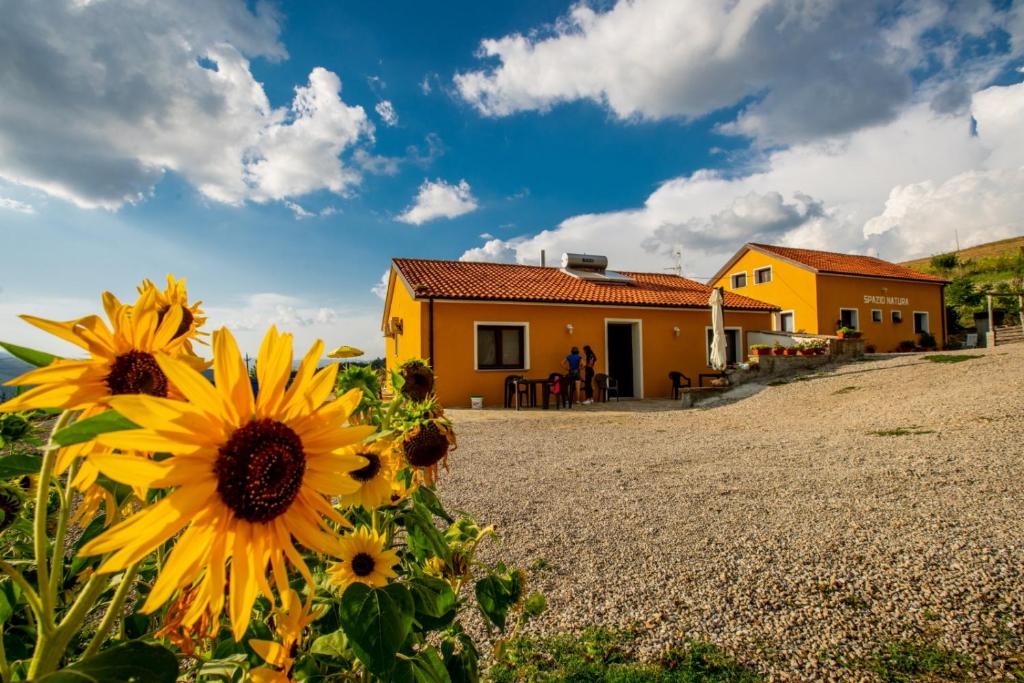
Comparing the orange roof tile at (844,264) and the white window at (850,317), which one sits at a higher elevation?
the orange roof tile at (844,264)

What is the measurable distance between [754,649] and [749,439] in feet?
19.1

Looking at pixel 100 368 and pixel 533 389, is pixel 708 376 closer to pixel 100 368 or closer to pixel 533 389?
pixel 533 389

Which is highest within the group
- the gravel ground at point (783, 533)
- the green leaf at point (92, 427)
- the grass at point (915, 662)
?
the green leaf at point (92, 427)

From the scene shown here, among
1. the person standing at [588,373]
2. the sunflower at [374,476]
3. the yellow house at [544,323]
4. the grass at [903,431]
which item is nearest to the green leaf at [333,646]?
the sunflower at [374,476]

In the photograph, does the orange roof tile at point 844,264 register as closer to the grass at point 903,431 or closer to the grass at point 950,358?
the grass at point 950,358

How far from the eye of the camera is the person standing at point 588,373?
1417 cm

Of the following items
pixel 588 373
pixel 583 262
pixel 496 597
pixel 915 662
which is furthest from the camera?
pixel 583 262

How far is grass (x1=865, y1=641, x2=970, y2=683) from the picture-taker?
2.07m

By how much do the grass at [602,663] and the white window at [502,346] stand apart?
1137 cm

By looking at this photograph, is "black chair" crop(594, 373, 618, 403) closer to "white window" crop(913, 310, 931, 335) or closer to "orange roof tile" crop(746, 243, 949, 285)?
"orange roof tile" crop(746, 243, 949, 285)

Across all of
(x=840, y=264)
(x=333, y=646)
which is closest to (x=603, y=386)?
(x=333, y=646)

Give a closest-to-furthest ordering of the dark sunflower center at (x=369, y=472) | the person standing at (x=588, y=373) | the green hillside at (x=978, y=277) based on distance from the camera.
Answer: the dark sunflower center at (x=369, y=472)
the person standing at (x=588, y=373)
the green hillside at (x=978, y=277)

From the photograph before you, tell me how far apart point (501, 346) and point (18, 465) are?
528 inches

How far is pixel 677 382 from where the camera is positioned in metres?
14.9
